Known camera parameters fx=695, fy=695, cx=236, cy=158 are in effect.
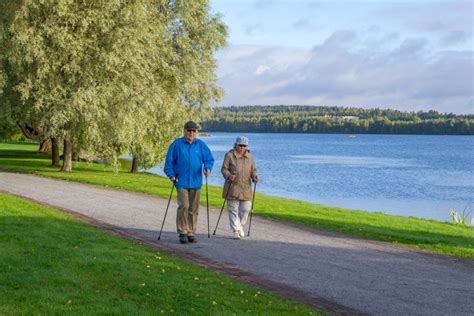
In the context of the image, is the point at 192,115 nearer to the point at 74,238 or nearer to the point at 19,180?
the point at 19,180

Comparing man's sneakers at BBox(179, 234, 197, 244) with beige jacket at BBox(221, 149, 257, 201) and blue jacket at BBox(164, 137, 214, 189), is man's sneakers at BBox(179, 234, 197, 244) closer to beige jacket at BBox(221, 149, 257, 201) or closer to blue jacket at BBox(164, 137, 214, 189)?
blue jacket at BBox(164, 137, 214, 189)

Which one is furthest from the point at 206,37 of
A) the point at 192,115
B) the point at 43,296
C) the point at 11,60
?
the point at 43,296

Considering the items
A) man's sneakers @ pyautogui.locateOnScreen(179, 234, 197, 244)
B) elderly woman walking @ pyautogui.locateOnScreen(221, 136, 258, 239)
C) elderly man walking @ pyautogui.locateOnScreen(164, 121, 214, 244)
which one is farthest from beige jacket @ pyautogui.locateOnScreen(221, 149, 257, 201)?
man's sneakers @ pyautogui.locateOnScreen(179, 234, 197, 244)

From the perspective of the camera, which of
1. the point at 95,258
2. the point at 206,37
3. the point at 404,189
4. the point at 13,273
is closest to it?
the point at 13,273

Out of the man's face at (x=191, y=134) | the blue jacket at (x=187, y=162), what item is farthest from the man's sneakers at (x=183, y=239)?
the man's face at (x=191, y=134)

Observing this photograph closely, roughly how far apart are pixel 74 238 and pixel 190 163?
9.19 feet

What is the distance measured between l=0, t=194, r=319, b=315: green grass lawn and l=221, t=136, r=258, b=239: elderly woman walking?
8.28ft

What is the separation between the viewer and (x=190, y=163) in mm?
14555

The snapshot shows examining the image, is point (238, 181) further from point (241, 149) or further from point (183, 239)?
point (183, 239)

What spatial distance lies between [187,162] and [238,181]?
1387 millimetres

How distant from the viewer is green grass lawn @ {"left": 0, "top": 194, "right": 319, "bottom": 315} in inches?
350

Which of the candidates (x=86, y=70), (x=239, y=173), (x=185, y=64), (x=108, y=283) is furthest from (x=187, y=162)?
(x=185, y=64)

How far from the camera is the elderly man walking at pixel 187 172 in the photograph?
14.5 m

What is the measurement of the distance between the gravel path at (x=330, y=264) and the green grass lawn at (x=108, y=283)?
940 millimetres
